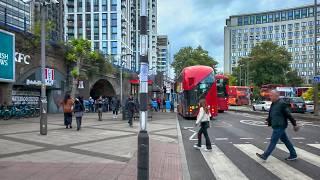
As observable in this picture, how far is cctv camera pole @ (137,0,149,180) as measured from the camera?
695cm

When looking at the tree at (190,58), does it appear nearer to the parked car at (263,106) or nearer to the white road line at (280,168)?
the parked car at (263,106)

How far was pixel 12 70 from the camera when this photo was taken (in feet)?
87.1

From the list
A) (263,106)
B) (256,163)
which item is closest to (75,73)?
(263,106)

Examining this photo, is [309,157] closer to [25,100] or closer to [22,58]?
[22,58]

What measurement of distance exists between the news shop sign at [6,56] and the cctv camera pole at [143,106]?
63.9 ft

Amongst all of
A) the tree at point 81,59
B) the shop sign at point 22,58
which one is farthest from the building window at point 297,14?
the shop sign at point 22,58

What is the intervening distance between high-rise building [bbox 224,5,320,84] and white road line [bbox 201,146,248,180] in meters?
147

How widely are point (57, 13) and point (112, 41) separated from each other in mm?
14430

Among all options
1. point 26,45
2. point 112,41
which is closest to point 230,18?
point 112,41

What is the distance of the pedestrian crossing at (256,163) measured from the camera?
8.96m

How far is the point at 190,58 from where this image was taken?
10662 centimetres

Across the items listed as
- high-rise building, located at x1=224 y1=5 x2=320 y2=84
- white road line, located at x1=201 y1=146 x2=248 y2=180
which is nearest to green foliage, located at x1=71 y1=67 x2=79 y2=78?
white road line, located at x1=201 y1=146 x2=248 y2=180

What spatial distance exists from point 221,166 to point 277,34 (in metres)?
158

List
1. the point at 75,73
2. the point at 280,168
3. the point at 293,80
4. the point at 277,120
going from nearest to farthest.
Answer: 1. the point at 280,168
2. the point at 277,120
3. the point at 75,73
4. the point at 293,80
